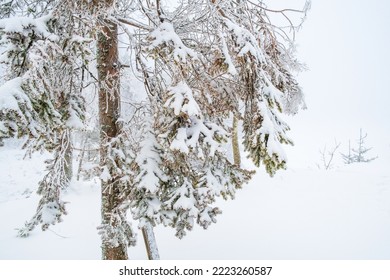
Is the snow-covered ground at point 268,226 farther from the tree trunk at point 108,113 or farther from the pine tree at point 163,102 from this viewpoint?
the pine tree at point 163,102

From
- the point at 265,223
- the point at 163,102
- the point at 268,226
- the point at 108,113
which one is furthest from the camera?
the point at 265,223

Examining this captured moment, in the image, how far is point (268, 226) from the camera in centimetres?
929

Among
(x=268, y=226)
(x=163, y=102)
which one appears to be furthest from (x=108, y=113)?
(x=268, y=226)

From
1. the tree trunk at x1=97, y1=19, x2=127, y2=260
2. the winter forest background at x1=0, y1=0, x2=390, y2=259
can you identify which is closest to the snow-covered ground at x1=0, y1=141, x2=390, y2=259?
the winter forest background at x1=0, y1=0, x2=390, y2=259

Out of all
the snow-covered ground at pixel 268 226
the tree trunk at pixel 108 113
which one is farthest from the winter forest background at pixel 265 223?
the tree trunk at pixel 108 113

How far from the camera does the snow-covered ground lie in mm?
Result: 7992

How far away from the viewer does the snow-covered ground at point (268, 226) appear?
799 centimetres

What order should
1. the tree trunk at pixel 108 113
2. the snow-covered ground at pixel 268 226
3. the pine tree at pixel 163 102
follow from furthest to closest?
the snow-covered ground at pixel 268 226 < the tree trunk at pixel 108 113 < the pine tree at pixel 163 102

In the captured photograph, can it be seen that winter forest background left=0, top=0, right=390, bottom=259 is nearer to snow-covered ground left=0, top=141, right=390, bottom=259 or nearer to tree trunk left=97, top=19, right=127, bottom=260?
snow-covered ground left=0, top=141, right=390, bottom=259

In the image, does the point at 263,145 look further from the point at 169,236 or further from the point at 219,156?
the point at 169,236

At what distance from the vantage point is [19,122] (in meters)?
2.49

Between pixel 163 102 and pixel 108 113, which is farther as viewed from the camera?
pixel 108 113

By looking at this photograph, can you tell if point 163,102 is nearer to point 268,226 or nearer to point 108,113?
point 108,113

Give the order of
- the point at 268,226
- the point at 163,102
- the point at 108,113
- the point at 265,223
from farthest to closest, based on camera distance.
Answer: the point at 265,223 < the point at 268,226 < the point at 108,113 < the point at 163,102
